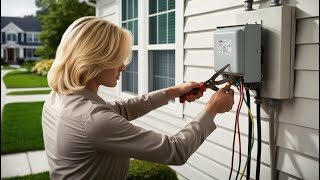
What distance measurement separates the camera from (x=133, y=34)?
15.2 feet

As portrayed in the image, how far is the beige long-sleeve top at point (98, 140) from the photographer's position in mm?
1493

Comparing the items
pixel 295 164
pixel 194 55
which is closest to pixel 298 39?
pixel 295 164

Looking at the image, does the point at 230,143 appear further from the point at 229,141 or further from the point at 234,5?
the point at 234,5

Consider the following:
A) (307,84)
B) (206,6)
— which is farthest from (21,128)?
→ (307,84)

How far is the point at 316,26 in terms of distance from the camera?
1715mm

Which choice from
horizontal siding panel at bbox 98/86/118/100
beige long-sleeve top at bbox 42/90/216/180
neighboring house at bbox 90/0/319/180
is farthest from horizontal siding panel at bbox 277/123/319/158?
horizontal siding panel at bbox 98/86/118/100

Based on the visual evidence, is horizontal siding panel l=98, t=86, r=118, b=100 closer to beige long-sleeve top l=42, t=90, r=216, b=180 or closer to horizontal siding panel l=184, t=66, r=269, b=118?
horizontal siding panel l=184, t=66, r=269, b=118

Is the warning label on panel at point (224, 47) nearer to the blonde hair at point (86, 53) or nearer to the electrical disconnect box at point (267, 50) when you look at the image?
the electrical disconnect box at point (267, 50)

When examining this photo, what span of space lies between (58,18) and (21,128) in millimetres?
18419

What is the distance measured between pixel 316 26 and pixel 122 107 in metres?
1.08

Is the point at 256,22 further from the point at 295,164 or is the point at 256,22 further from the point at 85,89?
the point at 85,89

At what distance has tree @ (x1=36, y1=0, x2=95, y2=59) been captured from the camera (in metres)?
24.1

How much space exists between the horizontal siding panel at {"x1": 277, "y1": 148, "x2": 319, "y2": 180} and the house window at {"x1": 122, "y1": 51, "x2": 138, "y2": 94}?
284cm

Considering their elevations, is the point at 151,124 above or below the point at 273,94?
below
